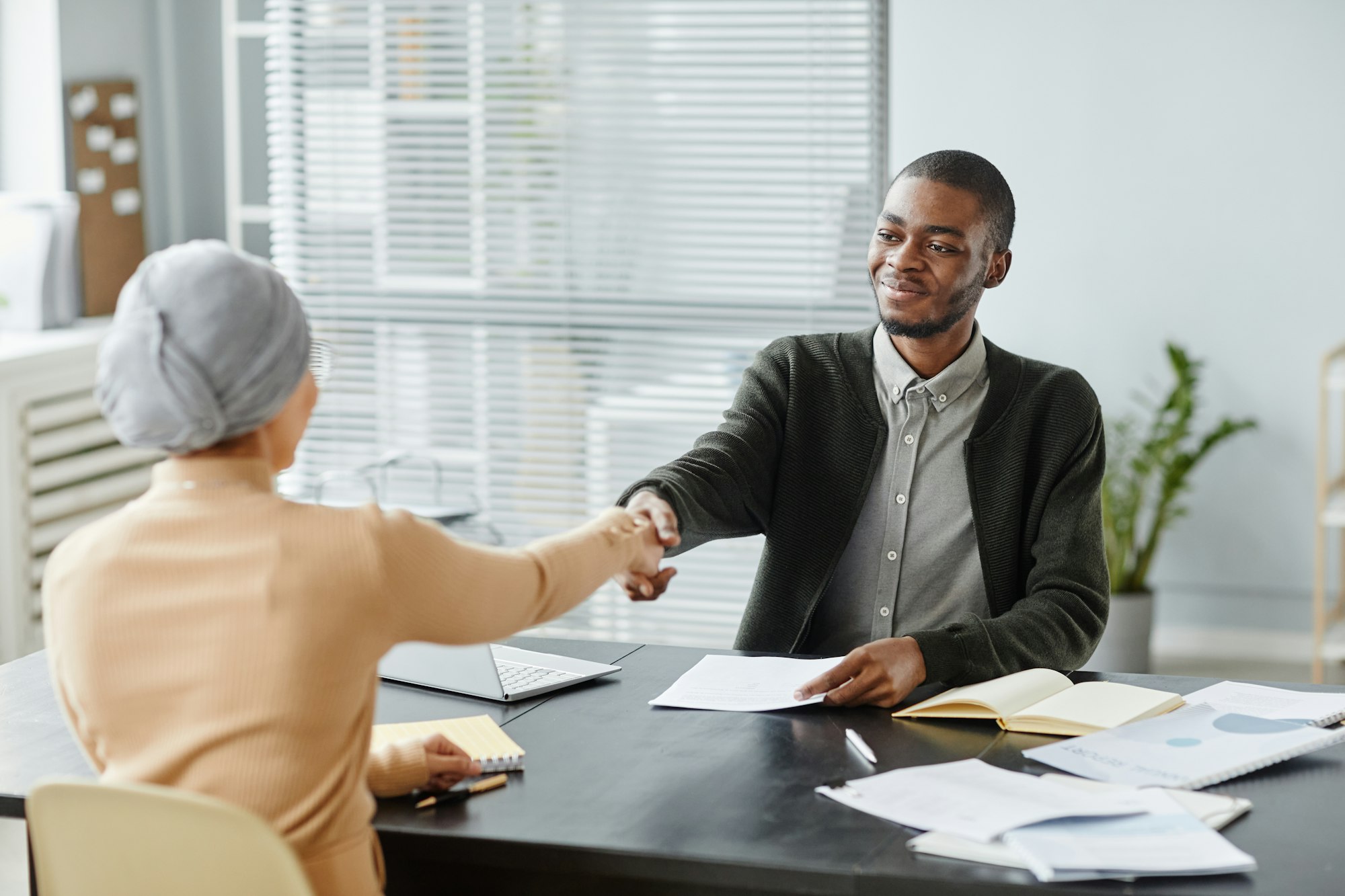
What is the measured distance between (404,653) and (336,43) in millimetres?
2716

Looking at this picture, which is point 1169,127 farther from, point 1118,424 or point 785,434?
point 785,434

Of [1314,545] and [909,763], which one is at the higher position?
[909,763]

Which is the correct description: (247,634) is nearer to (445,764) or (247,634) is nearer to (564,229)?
(445,764)

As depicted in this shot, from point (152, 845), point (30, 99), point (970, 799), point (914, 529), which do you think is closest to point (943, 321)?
point (914, 529)

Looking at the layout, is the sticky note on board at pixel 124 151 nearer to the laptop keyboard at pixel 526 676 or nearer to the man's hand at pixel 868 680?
the laptop keyboard at pixel 526 676

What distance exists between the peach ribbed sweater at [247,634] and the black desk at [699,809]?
0.21 m

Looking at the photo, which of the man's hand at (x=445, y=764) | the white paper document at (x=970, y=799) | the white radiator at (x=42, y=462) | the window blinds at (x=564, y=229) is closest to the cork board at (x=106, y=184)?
the white radiator at (x=42, y=462)

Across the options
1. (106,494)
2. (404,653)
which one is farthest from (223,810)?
(106,494)

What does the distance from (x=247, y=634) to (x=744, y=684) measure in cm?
83

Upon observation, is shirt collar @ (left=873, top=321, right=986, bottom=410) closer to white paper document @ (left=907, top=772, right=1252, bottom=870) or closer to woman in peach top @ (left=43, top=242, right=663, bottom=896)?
white paper document @ (left=907, top=772, right=1252, bottom=870)

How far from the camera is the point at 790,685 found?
180cm

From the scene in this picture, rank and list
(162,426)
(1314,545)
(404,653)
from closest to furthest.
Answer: (162,426) < (404,653) < (1314,545)

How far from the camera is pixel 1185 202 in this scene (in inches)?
161

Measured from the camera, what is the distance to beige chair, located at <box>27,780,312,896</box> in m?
1.08
